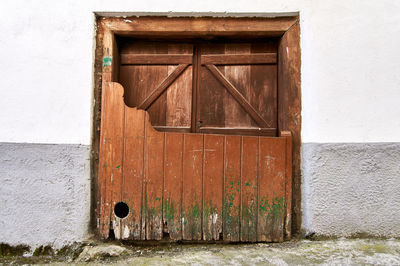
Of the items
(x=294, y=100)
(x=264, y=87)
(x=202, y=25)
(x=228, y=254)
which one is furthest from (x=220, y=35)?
(x=228, y=254)

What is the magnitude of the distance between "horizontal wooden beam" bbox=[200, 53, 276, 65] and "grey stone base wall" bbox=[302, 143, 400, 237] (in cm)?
97

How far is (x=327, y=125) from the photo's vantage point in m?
2.46

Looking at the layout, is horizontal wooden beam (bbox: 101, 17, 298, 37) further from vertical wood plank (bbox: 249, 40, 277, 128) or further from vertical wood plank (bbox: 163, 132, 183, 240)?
vertical wood plank (bbox: 163, 132, 183, 240)

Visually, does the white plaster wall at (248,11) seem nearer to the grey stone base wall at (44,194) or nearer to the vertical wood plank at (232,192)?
the grey stone base wall at (44,194)

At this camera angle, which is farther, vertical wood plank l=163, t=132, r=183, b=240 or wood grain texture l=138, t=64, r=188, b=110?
wood grain texture l=138, t=64, r=188, b=110

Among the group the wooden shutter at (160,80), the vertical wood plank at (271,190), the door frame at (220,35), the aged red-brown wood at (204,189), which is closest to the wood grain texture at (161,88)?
the wooden shutter at (160,80)

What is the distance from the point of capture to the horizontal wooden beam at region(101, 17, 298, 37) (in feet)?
8.48

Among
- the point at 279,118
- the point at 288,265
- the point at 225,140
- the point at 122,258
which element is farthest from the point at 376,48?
the point at 122,258

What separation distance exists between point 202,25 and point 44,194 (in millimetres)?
2133

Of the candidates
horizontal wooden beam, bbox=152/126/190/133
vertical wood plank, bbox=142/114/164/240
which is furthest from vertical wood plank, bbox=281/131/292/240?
vertical wood plank, bbox=142/114/164/240

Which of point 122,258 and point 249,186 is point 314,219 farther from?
point 122,258

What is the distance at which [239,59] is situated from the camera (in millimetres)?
2783

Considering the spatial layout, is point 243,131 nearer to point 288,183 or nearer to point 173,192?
point 288,183

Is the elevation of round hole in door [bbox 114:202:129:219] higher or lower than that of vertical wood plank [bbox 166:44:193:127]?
lower
